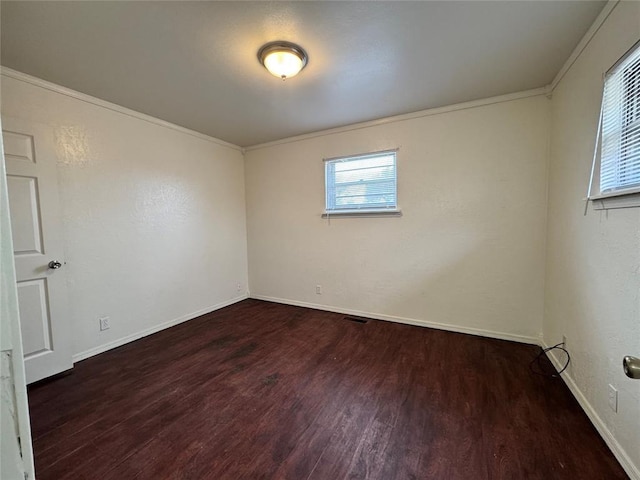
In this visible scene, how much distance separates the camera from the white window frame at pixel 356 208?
3.25 m

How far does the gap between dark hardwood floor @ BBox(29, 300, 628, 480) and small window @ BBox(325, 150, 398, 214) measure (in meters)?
1.68

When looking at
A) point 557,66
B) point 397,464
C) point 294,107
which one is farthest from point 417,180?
point 397,464

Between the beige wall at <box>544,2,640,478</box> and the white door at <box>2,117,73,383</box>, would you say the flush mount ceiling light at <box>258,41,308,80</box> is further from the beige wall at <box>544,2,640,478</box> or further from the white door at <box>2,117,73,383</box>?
the white door at <box>2,117,73,383</box>

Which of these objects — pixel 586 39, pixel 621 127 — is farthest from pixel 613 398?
pixel 586 39

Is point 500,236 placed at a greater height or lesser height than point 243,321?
greater

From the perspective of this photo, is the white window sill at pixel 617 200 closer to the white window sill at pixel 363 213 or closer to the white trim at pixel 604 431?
the white trim at pixel 604 431

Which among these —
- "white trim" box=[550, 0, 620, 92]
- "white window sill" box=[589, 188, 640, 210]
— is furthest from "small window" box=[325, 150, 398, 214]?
"white window sill" box=[589, 188, 640, 210]

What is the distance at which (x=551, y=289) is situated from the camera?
7.98ft

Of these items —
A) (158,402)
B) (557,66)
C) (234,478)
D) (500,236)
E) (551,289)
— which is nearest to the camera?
(234,478)

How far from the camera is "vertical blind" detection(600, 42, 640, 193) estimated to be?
141 cm

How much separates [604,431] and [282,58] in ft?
10.3

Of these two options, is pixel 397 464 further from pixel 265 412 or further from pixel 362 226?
pixel 362 226

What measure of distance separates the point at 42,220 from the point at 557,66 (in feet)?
14.6

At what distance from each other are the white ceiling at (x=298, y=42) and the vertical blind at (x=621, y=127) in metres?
0.47
